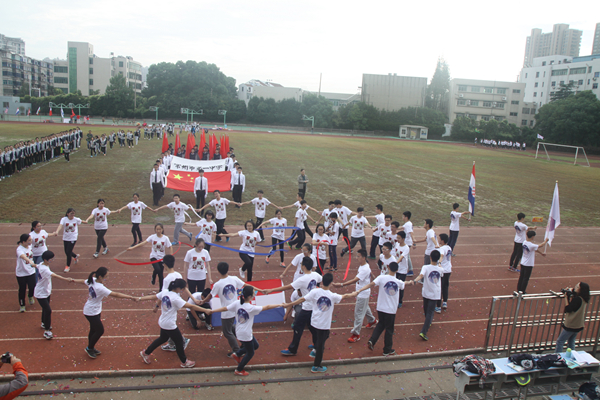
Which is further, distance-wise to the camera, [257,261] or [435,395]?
[257,261]

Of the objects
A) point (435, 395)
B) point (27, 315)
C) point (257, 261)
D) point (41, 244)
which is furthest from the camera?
point (257, 261)

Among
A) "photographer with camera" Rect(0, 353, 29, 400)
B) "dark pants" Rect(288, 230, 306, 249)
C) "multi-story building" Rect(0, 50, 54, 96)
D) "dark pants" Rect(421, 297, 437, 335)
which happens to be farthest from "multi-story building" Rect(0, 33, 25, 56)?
"dark pants" Rect(421, 297, 437, 335)

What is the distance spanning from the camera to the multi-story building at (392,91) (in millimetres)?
85250

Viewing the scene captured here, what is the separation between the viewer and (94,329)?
254 inches

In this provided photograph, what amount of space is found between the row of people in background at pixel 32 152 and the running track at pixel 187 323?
10.1 meters

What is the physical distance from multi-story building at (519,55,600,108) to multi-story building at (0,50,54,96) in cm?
10768

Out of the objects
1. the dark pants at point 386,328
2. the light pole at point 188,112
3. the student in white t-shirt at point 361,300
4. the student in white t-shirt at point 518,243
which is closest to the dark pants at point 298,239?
the student in white t-shirt at point 361,300

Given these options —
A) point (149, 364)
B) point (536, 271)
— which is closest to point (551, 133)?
point (536, 271)

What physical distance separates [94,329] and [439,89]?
9427 cm

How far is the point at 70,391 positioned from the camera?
575 cm

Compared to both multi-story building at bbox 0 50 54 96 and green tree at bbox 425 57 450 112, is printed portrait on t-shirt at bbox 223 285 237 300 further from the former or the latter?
multi-story building at bbox 0 50 54 96

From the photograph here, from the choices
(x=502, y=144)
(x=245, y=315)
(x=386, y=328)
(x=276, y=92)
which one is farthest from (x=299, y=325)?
(x=276, y=92)

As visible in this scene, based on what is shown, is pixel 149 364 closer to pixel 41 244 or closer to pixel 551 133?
pixel 41 244

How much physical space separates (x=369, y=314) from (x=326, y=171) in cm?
2088
